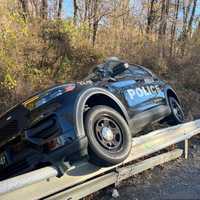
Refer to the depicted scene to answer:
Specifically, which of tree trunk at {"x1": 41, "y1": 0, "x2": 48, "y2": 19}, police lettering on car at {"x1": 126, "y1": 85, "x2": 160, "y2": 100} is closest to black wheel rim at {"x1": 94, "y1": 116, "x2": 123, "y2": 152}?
police lettering on car at {"x1": 126, "y1": 85, "x2": 160, "y2": 100}

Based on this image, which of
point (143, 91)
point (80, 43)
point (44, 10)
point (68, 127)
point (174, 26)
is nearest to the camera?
point (68, 127)

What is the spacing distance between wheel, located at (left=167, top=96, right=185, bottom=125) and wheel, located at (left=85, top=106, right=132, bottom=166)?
224cm

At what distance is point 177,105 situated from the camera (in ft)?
26.2

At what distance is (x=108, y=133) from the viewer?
209 inches

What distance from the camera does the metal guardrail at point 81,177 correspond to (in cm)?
418

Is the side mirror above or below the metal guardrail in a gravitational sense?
above

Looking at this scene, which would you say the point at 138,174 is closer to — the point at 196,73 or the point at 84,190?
the point at 84,190

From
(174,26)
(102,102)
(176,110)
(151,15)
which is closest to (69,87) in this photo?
(102,102)

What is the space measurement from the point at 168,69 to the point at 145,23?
5.39 meters

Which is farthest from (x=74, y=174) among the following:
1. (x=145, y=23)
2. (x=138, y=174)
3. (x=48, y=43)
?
(x=145, y=23)

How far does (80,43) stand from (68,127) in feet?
26.2

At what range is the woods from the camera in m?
10.1

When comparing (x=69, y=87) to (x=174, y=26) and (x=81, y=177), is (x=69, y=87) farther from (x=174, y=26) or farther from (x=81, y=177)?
(x=174, y=26)

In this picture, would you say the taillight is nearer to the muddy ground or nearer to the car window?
the muddy ground
